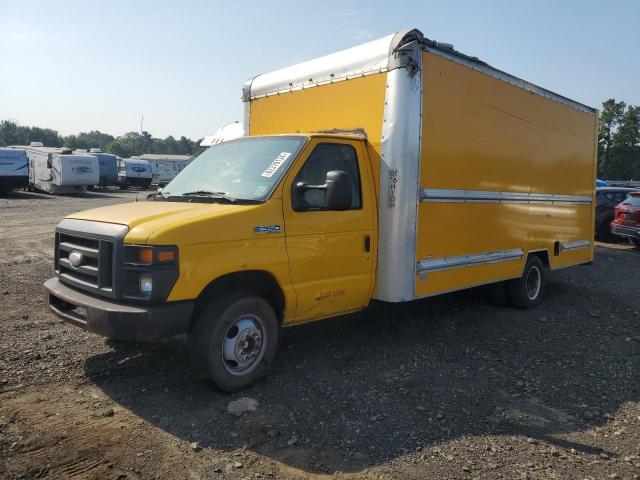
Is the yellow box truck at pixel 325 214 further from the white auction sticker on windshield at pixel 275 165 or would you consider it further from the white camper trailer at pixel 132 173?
the white camper trailer at pixel 132 173

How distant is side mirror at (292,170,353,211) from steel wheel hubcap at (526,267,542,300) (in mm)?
4156

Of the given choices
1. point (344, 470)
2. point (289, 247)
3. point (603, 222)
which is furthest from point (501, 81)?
point (603, 222)

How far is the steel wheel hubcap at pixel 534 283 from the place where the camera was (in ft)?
24.7

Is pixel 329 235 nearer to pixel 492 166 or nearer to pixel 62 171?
pixel 492 166

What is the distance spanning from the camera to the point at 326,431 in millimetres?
3816

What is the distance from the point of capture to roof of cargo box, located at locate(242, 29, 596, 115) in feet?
16.6

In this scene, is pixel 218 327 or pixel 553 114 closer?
pixel 218 327

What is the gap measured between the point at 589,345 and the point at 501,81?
3.36 metres

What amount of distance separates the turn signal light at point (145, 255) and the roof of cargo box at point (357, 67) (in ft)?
9.56

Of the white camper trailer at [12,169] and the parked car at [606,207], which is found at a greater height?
the white camper trailer at [12,169]

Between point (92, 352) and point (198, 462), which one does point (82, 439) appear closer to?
point (198, 462)

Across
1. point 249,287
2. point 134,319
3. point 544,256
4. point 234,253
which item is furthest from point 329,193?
point 544,256

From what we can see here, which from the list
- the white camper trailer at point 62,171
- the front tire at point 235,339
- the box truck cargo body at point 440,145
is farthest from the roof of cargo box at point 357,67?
the white camper trailer at point 62,171

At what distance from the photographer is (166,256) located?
379cm
